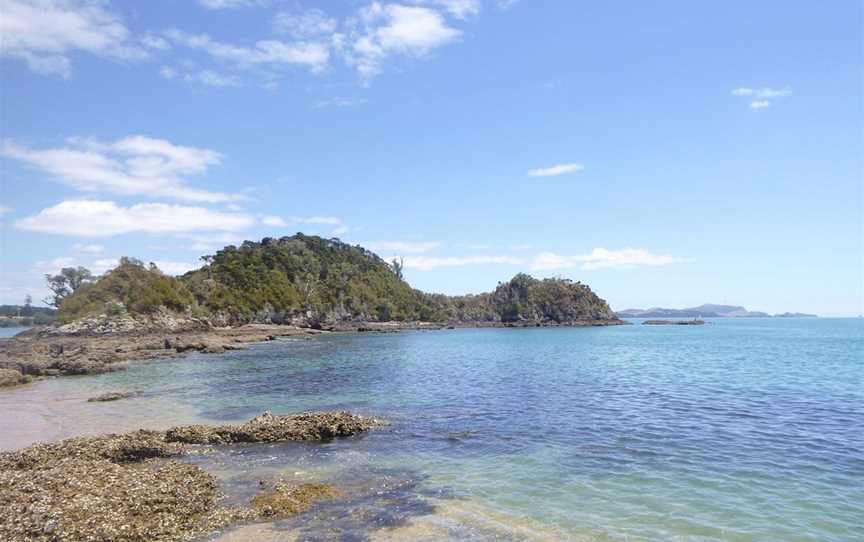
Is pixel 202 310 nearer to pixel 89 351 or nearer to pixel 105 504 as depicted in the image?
pixel 89 351

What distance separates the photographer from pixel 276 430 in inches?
784

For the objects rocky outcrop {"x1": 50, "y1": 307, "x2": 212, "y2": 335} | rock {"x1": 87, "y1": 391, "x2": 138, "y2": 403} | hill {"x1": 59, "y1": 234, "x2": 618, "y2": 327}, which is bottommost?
rock {"x1": 87, "y1": 391, "x2": 138, "y2": 403}

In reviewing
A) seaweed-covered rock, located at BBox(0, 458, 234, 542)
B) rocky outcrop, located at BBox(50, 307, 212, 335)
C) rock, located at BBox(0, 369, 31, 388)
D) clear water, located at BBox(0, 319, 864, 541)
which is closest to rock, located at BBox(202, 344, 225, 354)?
clear water, located at BBox(0, 319, 864, 541)

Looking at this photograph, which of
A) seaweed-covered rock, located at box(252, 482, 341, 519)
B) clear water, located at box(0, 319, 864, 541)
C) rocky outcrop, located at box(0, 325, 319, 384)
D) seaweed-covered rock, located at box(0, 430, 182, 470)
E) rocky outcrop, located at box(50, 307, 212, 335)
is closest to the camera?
clear water, located at box(0, 319, 864, 541)

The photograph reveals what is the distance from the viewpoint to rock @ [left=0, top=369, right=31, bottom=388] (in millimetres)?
37312

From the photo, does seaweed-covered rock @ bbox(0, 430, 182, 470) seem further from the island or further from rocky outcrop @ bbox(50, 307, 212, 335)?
rocky outcrop @ bbox(50, 307, 212, 335)

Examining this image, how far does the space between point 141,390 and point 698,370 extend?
4466 cm

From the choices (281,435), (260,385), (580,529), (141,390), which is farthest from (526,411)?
(141,390)

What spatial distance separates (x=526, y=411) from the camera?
2623 cm

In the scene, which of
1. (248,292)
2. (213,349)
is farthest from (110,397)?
(248,292)

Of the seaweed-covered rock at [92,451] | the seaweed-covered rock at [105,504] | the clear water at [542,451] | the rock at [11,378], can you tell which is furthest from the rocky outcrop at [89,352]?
the seaweed-covered rock at [105,504]

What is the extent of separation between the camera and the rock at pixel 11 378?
122ft

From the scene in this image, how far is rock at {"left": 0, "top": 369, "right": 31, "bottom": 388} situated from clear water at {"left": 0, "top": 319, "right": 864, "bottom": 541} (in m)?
2.82

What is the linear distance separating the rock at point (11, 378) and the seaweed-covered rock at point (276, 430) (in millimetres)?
27407
